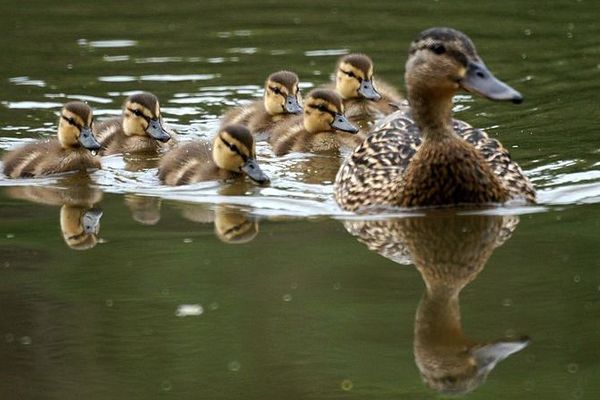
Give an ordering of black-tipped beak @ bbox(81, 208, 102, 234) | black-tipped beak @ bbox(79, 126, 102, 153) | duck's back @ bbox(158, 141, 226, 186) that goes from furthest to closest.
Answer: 1. black-tipped beak @ bbox(79, 126, 102, 153)
2. duck's back @ bbox(158, 141, 226, 186)
3. black-tipped beak @ bbox(81, 208, 102, 234)

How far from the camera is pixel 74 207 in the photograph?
20.7 ft

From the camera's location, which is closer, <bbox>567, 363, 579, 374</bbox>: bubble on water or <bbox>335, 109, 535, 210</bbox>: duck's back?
<bbox>567, 363, 579, 374</bbox>: bubble on water

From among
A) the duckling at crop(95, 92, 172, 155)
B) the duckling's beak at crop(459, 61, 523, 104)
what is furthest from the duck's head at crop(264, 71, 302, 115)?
the duckling's beak at crop(459, 61, 523, 104)

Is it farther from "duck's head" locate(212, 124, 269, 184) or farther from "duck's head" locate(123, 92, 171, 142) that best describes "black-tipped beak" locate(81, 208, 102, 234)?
"duck's head" locate(123, 92, 171, 142)

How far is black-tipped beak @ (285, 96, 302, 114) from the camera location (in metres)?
7.90

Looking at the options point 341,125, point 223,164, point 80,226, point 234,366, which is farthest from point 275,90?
point 234,366

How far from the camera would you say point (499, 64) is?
8.84 m

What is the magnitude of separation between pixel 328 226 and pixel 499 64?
3.38 meters

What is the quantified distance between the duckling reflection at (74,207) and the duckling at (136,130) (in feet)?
2.17

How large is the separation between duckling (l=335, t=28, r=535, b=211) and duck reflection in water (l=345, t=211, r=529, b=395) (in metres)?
0.13

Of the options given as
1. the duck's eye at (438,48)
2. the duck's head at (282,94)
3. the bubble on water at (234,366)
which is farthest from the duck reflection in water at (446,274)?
the duck's head at (282,94)

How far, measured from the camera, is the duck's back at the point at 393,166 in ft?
19.4

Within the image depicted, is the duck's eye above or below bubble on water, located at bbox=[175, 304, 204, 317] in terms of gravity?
above

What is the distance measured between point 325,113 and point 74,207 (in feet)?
5.07
